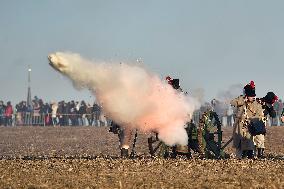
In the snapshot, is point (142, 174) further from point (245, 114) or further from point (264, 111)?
point (264, 111)

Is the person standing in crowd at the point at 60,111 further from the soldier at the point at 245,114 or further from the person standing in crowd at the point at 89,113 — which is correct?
the soldier at the point at 245,114

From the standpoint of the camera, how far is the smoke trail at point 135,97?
19.4 metres

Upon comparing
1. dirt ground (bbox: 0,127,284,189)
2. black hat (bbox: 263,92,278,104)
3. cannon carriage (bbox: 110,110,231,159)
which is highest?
black hat (bbox: 263,92,278,104)

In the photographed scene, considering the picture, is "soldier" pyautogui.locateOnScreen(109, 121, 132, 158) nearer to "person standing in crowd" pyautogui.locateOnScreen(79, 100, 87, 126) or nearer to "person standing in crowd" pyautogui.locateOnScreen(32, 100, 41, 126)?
"person standing in crowd" pyautogui.locateOnScreen(79, 100, 87, 126)

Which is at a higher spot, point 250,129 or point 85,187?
point 250,129

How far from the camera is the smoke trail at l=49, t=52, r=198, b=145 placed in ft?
63.6

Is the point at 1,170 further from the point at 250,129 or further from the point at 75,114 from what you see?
the point at 75,114

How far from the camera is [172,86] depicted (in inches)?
814

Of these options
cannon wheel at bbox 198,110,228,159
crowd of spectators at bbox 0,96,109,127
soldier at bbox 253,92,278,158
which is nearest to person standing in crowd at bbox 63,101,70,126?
crowd of spectators at bbox 0,96,109,127

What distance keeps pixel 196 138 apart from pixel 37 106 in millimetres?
44134

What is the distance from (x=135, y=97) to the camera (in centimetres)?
2027

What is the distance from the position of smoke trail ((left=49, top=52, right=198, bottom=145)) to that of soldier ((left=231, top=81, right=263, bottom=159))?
1366 millimetres

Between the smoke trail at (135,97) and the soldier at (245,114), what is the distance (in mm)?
1366

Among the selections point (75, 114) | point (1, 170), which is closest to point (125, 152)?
point (1, 170)
